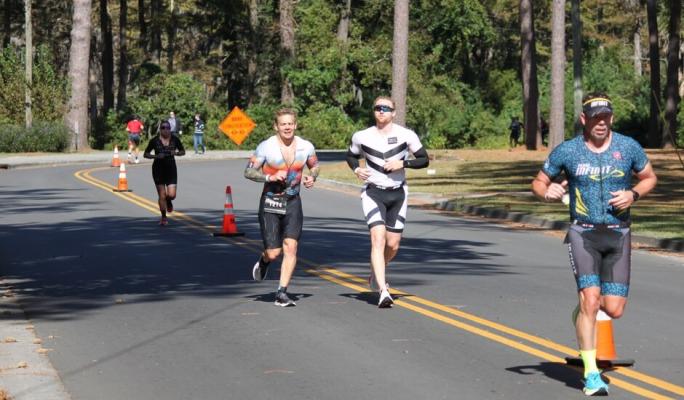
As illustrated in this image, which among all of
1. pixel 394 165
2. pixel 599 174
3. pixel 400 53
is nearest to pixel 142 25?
pixel 400 53

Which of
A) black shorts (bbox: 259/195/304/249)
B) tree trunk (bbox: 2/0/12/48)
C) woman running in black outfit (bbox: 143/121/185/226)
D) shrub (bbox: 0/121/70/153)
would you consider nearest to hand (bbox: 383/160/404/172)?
black shorts (bbox: 259/195/304/249)

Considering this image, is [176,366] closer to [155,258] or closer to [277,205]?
[277,205]

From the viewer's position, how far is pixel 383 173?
1334 cm

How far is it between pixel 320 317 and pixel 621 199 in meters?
4.33

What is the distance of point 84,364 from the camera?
10.1 meters

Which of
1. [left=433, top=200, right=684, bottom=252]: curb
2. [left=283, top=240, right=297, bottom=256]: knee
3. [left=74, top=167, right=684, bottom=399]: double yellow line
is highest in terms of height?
[left=283, top=240, right=297, bottom=256]: knee

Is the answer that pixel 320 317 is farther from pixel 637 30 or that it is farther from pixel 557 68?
pixel 637 30

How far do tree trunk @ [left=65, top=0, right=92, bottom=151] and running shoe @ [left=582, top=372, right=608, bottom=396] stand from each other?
5638 cm

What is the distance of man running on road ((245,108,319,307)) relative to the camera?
1324 cm

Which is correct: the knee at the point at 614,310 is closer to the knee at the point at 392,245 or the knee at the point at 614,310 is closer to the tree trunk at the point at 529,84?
the knee at the point at 392,245

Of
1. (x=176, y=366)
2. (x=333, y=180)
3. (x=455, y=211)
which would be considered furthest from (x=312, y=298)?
(x=333, y=180)

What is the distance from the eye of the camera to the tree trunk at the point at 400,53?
42.4 meters

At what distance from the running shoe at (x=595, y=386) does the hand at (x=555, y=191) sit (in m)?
1.13

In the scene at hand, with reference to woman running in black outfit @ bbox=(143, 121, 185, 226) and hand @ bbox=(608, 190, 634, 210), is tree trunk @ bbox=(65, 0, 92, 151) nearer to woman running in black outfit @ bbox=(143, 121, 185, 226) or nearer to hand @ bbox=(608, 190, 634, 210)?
woman running in black outfit @ bbox=(143, 121, 185, 226)
